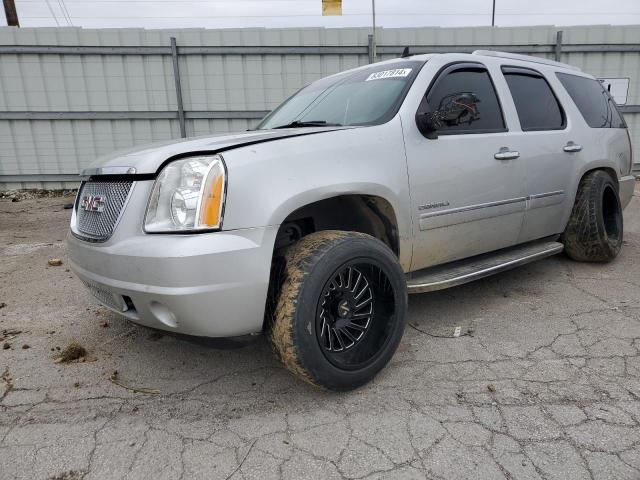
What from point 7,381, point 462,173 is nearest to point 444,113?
point 462,173

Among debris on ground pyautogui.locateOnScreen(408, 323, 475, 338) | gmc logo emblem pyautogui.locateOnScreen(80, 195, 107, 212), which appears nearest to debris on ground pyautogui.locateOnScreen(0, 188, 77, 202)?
gmc logo emblem pyautogui.locateOnScreen(80, 195, 107, 212)

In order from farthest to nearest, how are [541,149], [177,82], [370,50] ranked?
[370,50] → [177,82] → [541,149]

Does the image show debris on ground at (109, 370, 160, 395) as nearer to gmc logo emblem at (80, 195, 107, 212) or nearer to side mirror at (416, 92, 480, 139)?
gmc logo emblem at (80, 195, 107, 212)

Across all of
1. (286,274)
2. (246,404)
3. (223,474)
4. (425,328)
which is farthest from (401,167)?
(223,474)

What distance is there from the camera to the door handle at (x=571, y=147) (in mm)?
3754

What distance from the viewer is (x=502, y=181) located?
10.5 feet

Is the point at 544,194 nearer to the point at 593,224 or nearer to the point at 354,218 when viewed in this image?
the point at 593,224

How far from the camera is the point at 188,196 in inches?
79.9

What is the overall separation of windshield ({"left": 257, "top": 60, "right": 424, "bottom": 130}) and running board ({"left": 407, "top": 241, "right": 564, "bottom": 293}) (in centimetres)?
102

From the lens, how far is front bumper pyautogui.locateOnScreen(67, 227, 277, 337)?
1930 millimetres

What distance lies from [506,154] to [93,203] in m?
2.66

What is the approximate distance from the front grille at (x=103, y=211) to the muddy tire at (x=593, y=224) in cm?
371

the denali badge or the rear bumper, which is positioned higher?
the denali badge

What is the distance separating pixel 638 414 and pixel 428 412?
95 centimetres
